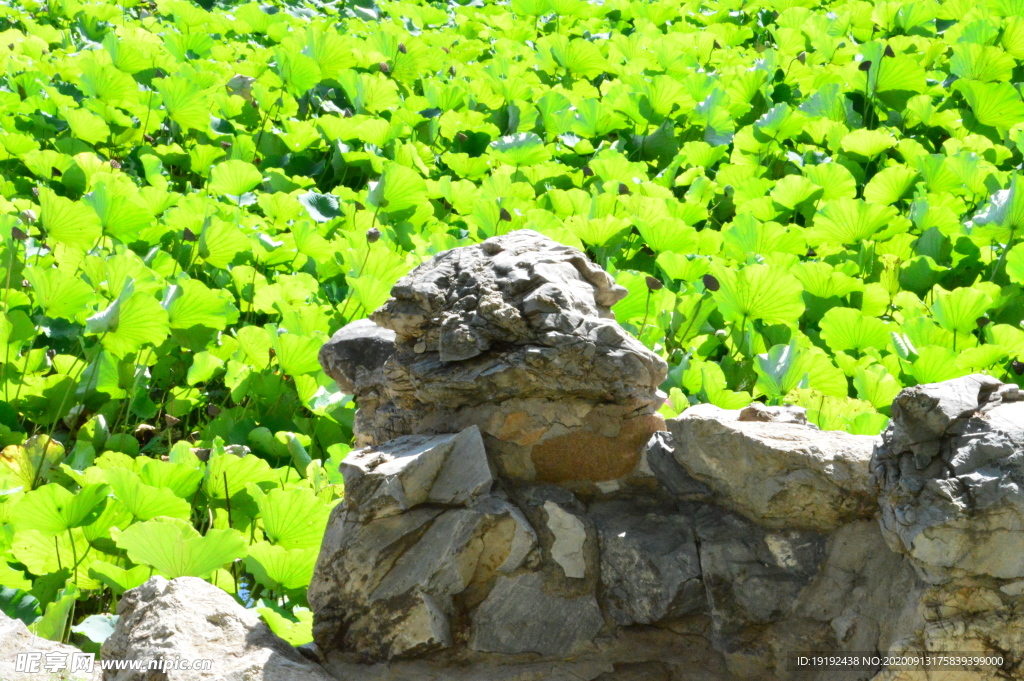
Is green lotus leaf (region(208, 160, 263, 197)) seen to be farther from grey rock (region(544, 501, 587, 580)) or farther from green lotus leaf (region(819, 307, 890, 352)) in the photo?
grey rock (region(544, 501, 587, 580))

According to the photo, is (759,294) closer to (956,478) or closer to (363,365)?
(363,365)

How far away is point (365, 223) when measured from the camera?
340 centimetres

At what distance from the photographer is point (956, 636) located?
1.35m

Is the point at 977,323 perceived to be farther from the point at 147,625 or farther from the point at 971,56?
the point at 147,625

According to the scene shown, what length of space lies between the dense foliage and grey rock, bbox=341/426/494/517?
306 mm

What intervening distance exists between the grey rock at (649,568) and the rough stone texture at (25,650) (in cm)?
81

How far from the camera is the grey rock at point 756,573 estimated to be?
5.12ft

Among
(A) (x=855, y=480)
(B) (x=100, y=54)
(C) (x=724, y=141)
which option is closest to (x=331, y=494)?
(A) (x=855, y=480)

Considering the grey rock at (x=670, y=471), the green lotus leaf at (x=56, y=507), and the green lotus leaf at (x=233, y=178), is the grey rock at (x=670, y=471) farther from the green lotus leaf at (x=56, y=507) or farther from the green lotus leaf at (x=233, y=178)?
the green lotus leaf at (x=233, y=178)

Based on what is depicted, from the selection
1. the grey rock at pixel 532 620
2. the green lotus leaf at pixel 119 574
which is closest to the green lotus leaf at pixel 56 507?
the green lotus leaf at pixel 119 574

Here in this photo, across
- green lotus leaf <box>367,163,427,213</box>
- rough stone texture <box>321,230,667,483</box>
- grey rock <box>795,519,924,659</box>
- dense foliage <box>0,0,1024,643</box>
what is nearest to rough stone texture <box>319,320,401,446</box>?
rough stone texture <box>321,230,667,483</box>

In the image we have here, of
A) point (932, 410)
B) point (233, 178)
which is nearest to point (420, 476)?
point (932, 410)

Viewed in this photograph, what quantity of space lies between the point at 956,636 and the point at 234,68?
4.13 metres

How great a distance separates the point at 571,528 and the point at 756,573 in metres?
0.29
